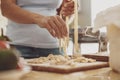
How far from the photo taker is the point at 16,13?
2.83ft

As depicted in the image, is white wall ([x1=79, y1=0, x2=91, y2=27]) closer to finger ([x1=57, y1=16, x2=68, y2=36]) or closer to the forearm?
the forearm

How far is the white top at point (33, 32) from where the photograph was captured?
946mm

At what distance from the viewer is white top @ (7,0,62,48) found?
946 millimetres

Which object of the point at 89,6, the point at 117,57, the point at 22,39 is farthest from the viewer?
the point at 89,6

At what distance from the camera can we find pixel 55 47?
98 cm

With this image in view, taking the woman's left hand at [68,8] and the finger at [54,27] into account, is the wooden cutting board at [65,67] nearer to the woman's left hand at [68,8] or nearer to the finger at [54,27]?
the finger at [54,27]

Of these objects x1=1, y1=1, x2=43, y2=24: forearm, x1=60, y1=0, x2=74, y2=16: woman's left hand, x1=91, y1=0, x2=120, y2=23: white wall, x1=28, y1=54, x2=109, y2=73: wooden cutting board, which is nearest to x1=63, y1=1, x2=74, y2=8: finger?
x1=60, y1=0, x2=74, y2=16: woman's left hand

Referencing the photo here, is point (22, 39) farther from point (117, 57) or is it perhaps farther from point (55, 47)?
point (117, 57)

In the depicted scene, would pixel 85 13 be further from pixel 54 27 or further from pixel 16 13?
pixel 54 27

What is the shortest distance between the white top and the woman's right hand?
0.20 meters

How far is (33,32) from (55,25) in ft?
0.84

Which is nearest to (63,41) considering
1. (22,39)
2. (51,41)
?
(51,41)

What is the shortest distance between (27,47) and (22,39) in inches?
1.4

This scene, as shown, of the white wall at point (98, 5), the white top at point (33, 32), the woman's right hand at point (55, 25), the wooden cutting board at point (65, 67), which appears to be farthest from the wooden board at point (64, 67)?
the white wall at point (98, 5)
